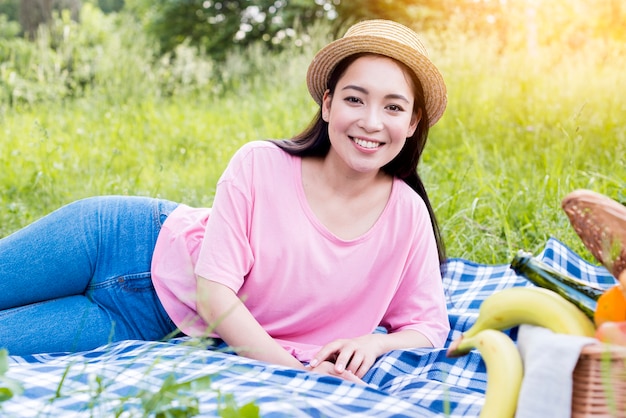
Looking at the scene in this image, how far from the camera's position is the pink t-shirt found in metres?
2.46

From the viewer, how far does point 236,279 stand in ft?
7.86

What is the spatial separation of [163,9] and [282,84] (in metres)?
6.19

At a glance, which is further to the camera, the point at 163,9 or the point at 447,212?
the point at 163,9

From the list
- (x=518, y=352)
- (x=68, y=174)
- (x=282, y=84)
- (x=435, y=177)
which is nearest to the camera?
(x=518, y=352)

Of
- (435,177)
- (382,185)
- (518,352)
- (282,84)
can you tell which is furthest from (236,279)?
(282,84)

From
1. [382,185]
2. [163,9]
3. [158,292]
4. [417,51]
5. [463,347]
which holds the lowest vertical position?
[158,292]

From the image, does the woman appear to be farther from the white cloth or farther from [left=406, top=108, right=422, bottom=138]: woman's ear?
the white cloth

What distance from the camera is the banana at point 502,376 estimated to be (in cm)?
144

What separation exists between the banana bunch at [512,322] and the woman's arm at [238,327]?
0.93 m

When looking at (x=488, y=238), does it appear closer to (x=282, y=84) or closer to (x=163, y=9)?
(x=282, y=84)

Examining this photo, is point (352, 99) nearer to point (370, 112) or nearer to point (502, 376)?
point (370, 112)

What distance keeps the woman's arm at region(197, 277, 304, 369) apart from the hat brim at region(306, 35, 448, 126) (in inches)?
31.1

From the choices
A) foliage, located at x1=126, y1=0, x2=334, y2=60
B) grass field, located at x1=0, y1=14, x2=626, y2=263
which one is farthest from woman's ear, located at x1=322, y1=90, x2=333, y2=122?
foliage, located at x1=126, y1=0, x2=334, y2=60

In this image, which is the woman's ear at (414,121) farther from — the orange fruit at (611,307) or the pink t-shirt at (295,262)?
the orange fruit at (611,307)
